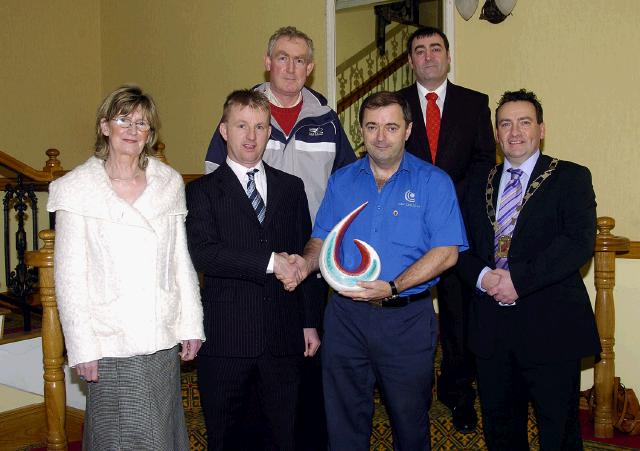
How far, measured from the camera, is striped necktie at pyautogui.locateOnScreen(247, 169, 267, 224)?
8.22ft

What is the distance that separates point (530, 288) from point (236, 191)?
3.60 ft

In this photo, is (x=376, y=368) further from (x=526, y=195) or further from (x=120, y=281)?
(x=120, y=281)

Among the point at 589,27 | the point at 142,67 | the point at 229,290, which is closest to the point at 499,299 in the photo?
the point at 229,290

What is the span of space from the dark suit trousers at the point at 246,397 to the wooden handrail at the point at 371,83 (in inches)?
114

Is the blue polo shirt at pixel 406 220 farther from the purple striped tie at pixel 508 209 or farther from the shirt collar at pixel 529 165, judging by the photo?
the shirt collar at pixel 529 165

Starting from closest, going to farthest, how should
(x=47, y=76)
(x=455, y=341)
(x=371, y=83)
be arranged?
(x=455, y=341) < (x=371, y=83) < (x=47, y=76)

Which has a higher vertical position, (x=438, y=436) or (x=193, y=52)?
(x=193, y=52)

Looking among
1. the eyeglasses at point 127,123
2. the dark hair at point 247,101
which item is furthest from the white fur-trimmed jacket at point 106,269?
the dark hair at point 247,101

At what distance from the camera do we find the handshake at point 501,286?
2.46m

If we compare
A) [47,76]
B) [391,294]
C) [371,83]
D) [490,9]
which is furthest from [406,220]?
[47,76]

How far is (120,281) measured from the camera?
2.17 meters

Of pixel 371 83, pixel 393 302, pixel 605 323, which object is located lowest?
pixel 605 323

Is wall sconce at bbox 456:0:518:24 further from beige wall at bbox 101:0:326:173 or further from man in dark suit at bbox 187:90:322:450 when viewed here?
man in dark suit at bbox 187:90:322:450

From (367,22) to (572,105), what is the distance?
164cm
